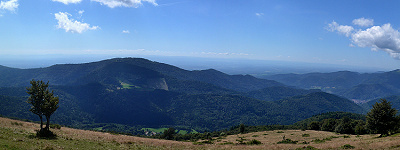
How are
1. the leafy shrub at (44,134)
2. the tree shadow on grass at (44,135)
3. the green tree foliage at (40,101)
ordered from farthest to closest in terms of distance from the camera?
the green tree foliage at (40,101) < the leafy shrub at (44,134) < the tree shadow on grass at (44,135)

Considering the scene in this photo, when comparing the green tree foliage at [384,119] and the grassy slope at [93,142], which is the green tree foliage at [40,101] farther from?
the green tree foliage at [384,119]

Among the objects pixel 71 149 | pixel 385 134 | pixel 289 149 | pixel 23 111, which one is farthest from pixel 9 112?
pixel 385 134

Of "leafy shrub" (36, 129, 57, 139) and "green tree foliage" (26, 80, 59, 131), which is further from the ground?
"green tree foliage" (26, 80, 59, 131)

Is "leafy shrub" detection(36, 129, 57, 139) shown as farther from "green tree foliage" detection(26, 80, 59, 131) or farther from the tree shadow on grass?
"green tree foliage" detection(26, 80, 59, 131)

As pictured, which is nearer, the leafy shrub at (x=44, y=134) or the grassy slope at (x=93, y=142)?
the grassy slope at (x=93, y=142)

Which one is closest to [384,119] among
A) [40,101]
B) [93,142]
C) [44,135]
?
[93,142]

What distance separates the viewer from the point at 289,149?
976 inches

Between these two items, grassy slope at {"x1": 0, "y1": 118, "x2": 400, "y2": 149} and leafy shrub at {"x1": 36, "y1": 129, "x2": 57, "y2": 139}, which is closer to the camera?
grassy slope at {"x1": 0, "y1": 118, "x2": 400, "y2": 149}

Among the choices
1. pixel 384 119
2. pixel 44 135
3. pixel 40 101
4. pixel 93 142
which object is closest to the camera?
pixel 44 135

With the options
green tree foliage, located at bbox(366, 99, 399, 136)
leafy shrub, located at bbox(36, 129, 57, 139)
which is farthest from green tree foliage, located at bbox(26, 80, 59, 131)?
green tree foliage, located at bbox(366, 99, 399, 136)

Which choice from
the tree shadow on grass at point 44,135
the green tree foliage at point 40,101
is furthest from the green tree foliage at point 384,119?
the green tree foliage at point 40,101

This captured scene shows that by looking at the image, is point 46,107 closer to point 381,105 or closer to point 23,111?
point 381,105

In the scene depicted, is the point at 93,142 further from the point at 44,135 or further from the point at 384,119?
the point at 384,119

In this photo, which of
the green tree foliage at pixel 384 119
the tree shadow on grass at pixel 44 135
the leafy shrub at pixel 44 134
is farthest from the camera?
the green tree foliage at pixel 384 119
